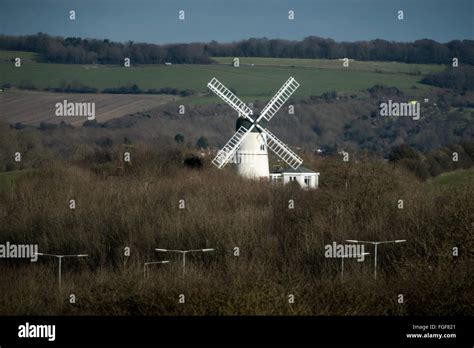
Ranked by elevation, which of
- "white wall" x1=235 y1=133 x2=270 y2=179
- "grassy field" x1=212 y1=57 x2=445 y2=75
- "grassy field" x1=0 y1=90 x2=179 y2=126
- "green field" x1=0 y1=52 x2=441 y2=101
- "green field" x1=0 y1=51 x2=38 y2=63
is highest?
"green field" x1=0 y1=51 x2=38 y2=63

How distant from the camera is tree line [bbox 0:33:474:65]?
116438 millimetres

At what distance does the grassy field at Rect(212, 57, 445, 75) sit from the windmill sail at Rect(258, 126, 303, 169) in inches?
1859

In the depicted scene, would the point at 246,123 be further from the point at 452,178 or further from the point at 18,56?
the point at 18,56

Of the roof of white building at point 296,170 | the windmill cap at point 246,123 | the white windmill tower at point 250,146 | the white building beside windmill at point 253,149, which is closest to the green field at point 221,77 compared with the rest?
the roof of white building at point 296,170

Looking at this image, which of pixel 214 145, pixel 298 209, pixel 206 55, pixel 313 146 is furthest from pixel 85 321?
pixel 206 55

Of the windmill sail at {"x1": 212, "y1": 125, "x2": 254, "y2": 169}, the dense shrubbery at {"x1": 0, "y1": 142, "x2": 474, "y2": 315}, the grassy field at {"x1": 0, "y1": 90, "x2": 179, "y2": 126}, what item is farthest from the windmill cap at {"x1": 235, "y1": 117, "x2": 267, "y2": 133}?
the grassy field at {"x1": 0, "y1": 90, "x2": 179, "y2": 126}

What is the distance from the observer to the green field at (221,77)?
4461 inches

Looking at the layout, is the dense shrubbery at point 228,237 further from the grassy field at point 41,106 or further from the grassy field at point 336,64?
the grassy field at point 336,64

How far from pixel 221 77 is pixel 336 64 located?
1868cm

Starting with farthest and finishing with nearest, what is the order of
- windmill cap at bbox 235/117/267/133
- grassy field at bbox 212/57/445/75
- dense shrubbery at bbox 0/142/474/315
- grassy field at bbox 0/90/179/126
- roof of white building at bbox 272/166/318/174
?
1. grassy field at bbox 212/57/445/75
2. grassy field at bbox 0/90/179/126
3. roof of white building at bbox 272/166/318/174
4. windmill cap at bbox 235/117/267/133
5. dense shrubbery at bbox 0/142/474/315

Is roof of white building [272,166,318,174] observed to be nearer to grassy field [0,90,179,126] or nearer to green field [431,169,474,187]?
green field [431,169,474,187]

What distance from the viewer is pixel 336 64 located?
139 metres

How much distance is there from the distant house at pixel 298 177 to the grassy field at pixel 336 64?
47.4m

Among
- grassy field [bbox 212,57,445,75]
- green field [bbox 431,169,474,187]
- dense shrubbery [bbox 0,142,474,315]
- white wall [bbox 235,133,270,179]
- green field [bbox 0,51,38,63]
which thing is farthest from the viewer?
grassy field [bbox 212,57,445,75]
